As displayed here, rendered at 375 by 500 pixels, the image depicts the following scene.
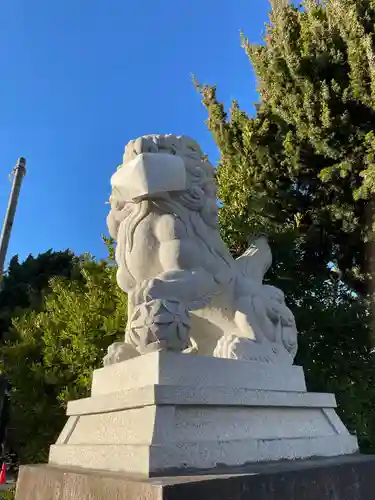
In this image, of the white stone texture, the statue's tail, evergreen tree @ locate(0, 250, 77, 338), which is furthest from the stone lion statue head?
evergreen tree @ locate(0, 250, 77, 338)

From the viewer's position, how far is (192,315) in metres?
2.85

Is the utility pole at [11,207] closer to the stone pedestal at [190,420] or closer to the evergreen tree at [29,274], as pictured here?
the evergreen tree at [29,274]

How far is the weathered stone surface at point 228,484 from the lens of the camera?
1.62m

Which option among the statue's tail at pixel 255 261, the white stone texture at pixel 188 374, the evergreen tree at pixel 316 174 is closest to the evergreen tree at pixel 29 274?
the evergreen tree at pixel 316 174

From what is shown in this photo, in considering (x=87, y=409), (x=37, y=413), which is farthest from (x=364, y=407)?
(x=87, y=409)

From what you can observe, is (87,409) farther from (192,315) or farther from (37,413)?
(37,413)

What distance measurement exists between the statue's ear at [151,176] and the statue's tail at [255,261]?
0.73 m

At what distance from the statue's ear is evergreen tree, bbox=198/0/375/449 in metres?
2.73

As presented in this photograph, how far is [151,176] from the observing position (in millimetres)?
2525

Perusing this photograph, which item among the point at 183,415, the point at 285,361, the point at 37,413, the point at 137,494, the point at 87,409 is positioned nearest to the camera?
the point at 137,494

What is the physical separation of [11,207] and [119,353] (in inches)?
179

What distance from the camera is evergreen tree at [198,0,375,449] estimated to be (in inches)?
207

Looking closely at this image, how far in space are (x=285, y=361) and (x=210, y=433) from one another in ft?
2.89

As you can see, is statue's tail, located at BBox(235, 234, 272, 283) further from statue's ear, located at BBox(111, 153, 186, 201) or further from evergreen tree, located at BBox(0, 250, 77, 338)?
evergreen tree, located at BBox(0, 250, 77, 338)
